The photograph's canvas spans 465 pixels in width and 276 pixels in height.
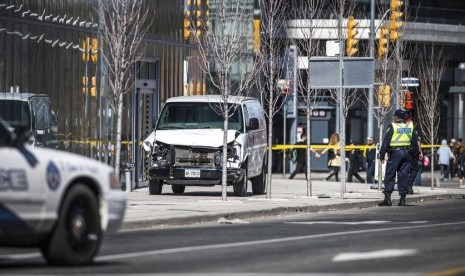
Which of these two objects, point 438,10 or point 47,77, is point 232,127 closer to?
point 47,77

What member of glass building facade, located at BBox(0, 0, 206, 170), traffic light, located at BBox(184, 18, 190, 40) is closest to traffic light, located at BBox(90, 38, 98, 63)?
glass building facade, located at BBox(0, 0, 206, 170)

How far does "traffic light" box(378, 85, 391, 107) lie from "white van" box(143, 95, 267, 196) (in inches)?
249

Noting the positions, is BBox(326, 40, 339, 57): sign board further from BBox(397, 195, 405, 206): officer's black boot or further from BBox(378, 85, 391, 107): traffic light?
BBox(378, 85, 391, 107): traffic light

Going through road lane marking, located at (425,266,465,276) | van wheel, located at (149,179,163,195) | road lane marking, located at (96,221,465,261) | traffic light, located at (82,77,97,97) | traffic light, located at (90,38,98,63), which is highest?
traffic light, located at (90,38,98,63)

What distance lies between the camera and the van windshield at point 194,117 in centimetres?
3195

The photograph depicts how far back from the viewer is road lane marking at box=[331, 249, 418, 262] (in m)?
15.6

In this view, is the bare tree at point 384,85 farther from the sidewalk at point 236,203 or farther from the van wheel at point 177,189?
the van wheel at point 177,189

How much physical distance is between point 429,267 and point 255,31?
30704 millimetres

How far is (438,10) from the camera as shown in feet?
226

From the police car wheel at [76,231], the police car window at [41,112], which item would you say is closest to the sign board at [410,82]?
the police car window at [41,112]

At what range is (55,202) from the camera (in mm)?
14062

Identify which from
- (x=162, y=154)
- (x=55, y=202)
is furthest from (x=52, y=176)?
(x=162, y=154)

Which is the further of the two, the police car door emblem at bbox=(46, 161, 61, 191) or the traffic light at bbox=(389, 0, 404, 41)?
the traffic light at bbox=(389, 0, 404, 41)

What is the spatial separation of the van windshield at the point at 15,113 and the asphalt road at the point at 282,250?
6.60m
